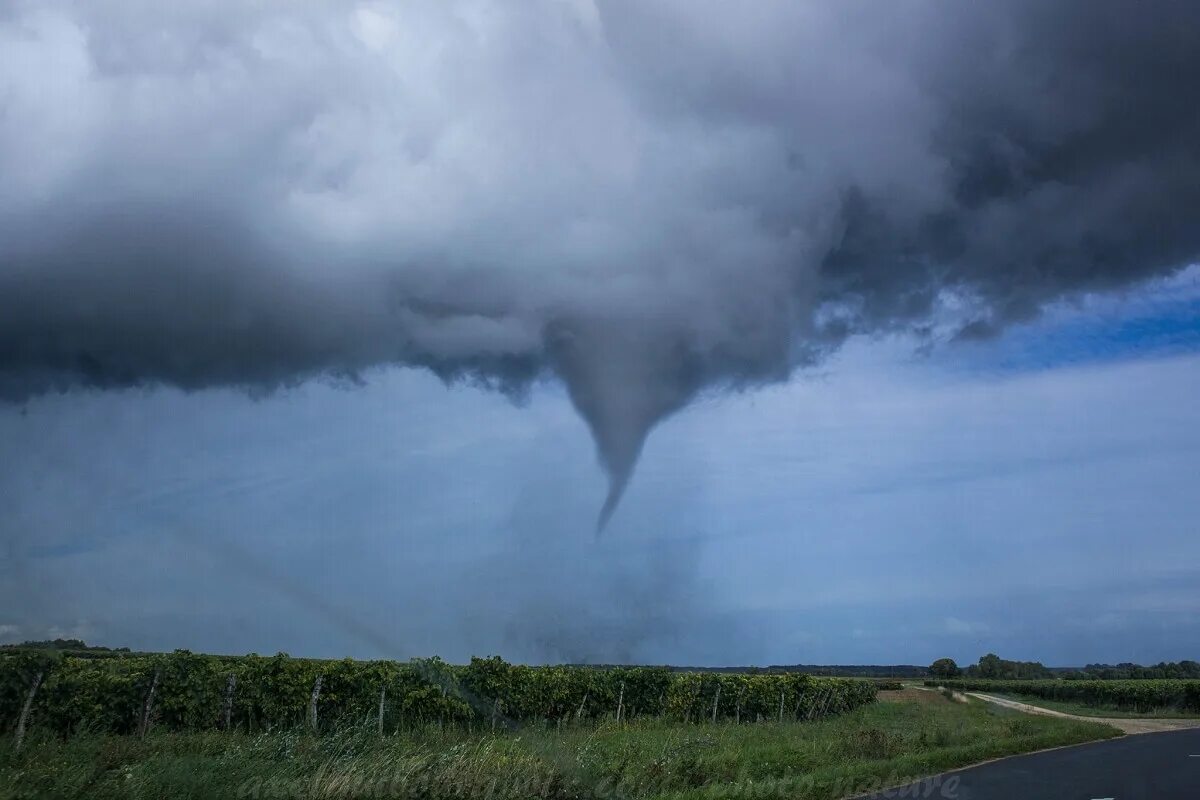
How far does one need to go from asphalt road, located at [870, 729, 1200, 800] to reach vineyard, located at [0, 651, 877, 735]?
11.8 metres

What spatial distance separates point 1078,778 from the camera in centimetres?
1980

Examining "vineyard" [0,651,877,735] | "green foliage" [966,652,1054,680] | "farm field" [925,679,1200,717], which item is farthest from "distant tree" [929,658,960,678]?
"vineyard" [0,651,877,735]

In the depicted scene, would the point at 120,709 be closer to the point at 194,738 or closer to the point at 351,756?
the point at 194,738

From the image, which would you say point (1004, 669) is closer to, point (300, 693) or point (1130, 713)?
point (1130, 713)

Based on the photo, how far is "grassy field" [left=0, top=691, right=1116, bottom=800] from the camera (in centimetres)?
1194

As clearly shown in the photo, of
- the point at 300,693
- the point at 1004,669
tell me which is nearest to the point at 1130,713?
the point at 300,693

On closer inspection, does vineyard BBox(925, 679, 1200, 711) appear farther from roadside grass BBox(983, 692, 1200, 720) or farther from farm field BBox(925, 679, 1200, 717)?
roadside grass BBox(983, 692, 1200, 720)

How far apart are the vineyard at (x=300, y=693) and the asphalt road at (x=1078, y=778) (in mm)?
11756

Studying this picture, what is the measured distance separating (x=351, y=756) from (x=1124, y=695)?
66.9 meters

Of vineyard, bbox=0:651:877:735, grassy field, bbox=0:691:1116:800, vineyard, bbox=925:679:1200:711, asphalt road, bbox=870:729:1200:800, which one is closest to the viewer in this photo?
grassy field, bbox=0:691:1116:800

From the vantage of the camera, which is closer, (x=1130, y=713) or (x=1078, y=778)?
(x=1078, y=778)

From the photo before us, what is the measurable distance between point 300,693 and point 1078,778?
18048 millimetres

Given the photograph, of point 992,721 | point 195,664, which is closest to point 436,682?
point 195,664

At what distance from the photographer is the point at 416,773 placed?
1338cm
